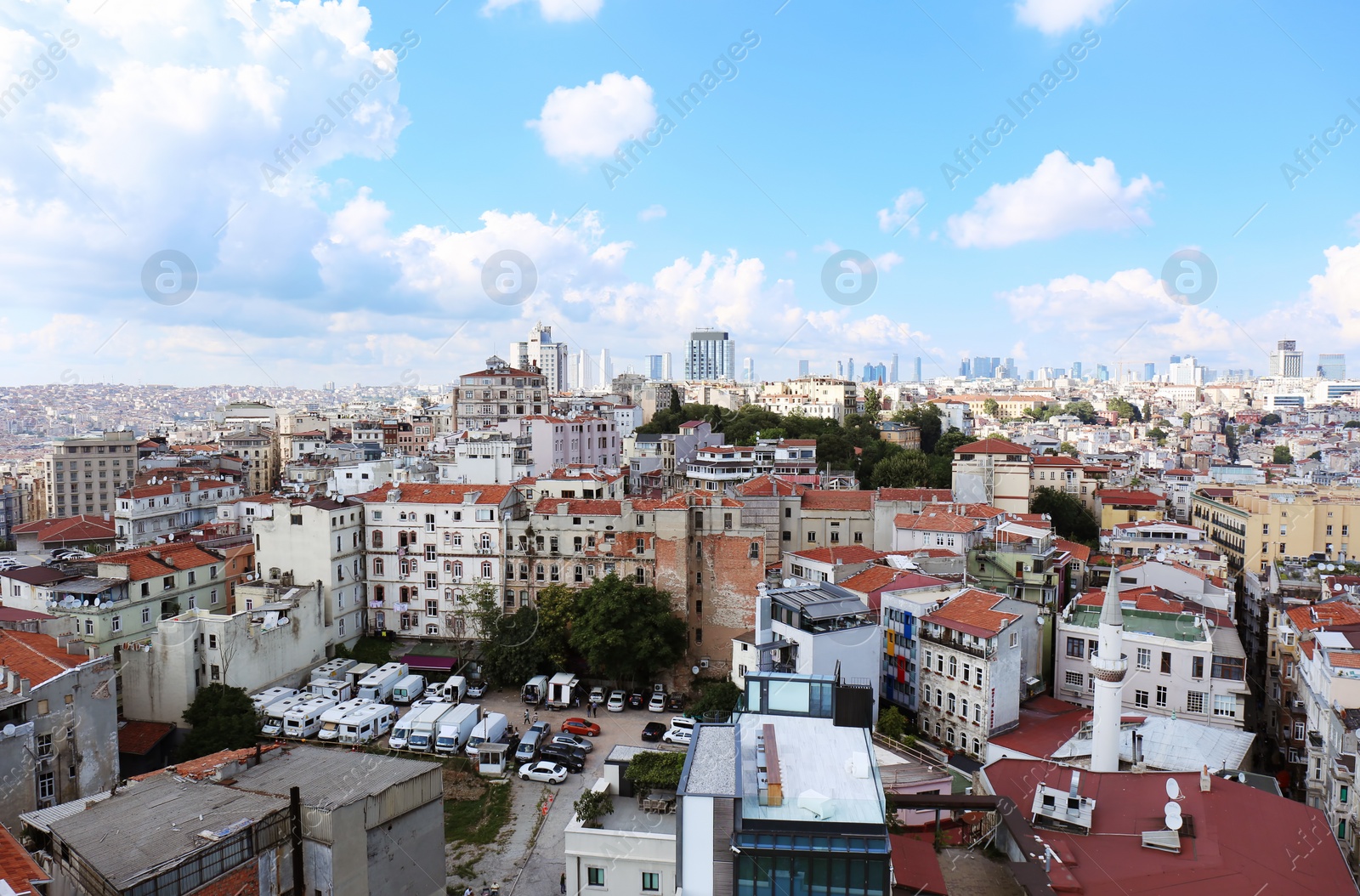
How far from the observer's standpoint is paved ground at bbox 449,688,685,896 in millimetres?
15102

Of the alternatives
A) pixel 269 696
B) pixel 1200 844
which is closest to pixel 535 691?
pixel 269 696

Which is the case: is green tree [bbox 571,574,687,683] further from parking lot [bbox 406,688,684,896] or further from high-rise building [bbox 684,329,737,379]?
high-rise building [bbox 684,329,737,379]

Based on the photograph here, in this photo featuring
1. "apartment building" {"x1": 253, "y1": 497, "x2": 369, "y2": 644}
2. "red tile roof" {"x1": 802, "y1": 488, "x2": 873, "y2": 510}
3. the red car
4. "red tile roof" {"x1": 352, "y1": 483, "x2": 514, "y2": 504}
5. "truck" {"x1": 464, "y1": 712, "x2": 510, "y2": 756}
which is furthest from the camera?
"red tile roof" {"x1": 802, "y1": 488, "x2": 873, "y2": 510}

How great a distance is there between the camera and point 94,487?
53188 mm

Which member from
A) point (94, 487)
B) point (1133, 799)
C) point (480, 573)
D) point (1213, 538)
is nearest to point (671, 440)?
point (480, 573)

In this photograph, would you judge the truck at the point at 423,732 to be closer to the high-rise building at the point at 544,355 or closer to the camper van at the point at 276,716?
the camper van at the point at 276,716

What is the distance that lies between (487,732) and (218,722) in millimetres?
6003

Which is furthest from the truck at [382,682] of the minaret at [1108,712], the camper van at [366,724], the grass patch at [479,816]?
the minaret at [1108,712]

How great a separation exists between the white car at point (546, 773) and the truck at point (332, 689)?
6.49 m

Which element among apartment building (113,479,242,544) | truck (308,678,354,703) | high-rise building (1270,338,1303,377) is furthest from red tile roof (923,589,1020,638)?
high-rise building (1270,338,1303,377)

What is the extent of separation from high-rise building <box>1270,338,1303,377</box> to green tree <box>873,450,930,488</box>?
13562 cm

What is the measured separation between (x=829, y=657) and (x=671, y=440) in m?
32.4

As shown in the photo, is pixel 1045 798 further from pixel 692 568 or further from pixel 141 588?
pixel 141 588

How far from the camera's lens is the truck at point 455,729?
1994cm
